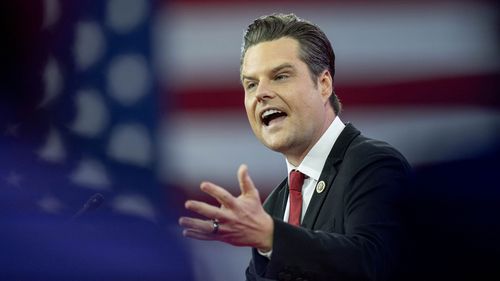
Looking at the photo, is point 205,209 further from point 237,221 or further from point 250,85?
point 250,85

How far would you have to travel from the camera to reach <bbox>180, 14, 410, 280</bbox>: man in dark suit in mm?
1039

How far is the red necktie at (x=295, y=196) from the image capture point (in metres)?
1.39

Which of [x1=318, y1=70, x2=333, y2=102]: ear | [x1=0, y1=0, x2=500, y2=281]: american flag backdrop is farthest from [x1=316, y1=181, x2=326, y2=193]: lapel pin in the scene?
[x1=0, y1=0, x2=500, y2=281]: american flag backdrop

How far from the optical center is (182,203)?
225cm

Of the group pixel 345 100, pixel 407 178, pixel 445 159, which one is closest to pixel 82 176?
pixel 345 100

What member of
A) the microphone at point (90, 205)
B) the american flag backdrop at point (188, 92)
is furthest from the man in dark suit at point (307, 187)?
the american flag backdrop at point (188, 92)

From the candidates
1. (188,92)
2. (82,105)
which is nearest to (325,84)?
(188,92)

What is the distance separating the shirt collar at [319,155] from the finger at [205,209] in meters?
0.44

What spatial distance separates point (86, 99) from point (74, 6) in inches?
13.2

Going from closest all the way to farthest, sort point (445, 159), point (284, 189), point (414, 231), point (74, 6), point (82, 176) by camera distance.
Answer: point (414, 231), point (284, 189), point (445, 159), point (82, 176), point (74, 6)

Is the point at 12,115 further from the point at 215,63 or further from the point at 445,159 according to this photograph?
the point at 445,159

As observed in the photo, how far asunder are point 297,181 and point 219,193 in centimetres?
48

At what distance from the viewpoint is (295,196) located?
1423mm

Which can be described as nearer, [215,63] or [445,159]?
[445,159]
